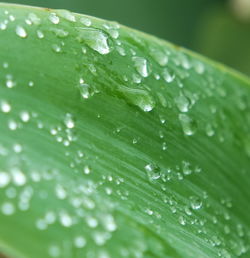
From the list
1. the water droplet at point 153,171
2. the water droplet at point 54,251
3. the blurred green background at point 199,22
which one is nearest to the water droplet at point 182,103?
the water droplet at point 153,171

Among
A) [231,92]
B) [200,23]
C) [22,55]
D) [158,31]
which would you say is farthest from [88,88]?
[200,23]

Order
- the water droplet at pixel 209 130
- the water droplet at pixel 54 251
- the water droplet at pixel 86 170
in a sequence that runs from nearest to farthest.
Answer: the water droplet at pixel 54 251 < the water droplet at pixel 86 170 < the water droplet at pixel 209 130

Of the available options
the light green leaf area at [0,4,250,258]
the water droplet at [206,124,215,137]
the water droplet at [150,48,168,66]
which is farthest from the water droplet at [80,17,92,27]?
the water droplet at [206,124,215,137]

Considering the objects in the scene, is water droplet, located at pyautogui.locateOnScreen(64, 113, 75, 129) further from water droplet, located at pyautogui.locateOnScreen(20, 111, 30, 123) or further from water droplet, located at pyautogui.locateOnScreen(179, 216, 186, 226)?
water droplet, located at pyautogui.locateOnScreen(179, 216, 186, 226)

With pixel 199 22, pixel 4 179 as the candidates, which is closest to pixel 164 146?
pixel 4 179

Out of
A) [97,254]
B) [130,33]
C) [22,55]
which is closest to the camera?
[97,254]

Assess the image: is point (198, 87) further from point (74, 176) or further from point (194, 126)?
point (74, 176)

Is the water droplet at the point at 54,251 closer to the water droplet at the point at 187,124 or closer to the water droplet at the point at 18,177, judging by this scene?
the water droplet at the point at 18,177
